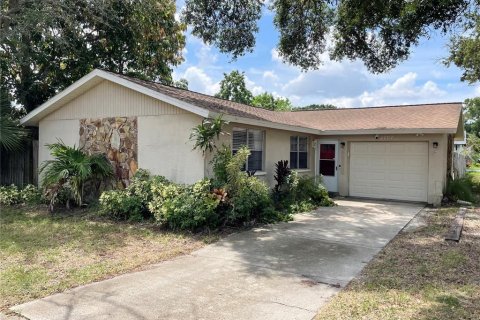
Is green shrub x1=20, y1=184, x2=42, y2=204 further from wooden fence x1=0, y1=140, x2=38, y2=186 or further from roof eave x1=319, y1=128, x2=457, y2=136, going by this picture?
roof eave x1=319, y1=128, x2=457, y2=136

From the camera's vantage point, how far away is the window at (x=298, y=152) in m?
13.4

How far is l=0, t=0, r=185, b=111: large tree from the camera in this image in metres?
12.6

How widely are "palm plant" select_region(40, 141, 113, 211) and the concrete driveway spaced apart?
15.6 feet

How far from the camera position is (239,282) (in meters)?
5.03

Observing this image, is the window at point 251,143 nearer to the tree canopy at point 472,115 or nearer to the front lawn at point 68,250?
the front lawn at point 68,250

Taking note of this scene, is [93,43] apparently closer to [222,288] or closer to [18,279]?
[18,279]

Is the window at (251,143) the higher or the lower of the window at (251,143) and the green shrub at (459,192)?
the higher

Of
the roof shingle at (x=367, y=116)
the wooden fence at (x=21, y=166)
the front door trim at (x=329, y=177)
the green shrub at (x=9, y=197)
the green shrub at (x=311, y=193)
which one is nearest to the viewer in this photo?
the green shrub at (x=9, y=197)

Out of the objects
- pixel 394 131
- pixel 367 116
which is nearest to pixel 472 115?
pixel 367 116

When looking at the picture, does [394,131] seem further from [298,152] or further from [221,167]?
[221,167]

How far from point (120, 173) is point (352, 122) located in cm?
912

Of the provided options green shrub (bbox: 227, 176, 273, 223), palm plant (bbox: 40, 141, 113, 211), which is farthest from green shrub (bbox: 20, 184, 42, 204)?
green shrub (bbox: 227, 176, 273, 223)

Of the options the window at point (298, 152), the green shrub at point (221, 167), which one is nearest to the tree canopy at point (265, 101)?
the window at point (298, 152)

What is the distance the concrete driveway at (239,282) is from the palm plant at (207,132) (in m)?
2.26
